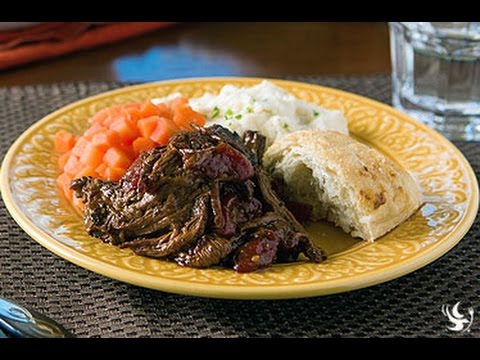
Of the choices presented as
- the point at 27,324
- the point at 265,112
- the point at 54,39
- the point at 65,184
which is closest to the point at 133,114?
the point at 65,184

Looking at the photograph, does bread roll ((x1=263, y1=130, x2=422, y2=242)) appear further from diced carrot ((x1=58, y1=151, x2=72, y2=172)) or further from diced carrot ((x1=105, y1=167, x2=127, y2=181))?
diced carrot ((x1=58, y1=151, x2=72, y2=172))

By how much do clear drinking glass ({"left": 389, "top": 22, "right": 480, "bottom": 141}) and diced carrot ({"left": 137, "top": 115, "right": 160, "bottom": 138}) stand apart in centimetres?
155

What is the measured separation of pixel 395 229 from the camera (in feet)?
11.0

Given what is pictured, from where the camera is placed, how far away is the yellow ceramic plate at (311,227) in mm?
2893

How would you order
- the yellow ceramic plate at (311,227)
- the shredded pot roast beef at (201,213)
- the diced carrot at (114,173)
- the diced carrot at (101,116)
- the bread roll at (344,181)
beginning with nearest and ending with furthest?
the yellow ceramic plate at (311,227), the shredded pot roast beef at (201,213), the bread roll at (344,181), the diced carrot at (114,173), the diced carrot at (101,116)

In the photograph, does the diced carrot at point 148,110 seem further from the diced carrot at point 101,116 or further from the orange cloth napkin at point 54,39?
the orange cloth napkin at point 54,39

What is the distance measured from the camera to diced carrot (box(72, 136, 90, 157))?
12.3ft

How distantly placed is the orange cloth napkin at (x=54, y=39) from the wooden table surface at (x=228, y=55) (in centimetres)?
5

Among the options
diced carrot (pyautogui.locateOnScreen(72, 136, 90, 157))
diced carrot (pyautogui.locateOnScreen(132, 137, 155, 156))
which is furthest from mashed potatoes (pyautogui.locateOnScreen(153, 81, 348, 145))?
diced carrot (pyautogui.locateOnScreen(72, 136, 90, 157))

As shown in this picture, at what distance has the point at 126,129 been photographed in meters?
3.70

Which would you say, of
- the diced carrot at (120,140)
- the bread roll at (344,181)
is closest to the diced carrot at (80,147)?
the diced carrot at (120,140)

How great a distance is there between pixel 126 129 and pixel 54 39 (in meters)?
2.08

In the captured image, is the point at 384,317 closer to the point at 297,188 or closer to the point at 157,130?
the point at 297,188

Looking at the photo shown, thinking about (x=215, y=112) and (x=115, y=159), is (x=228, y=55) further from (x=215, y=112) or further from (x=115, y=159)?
(x=115, y=159)
